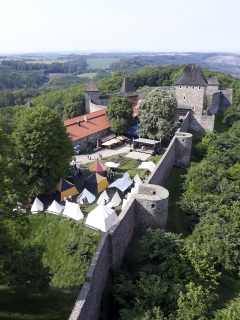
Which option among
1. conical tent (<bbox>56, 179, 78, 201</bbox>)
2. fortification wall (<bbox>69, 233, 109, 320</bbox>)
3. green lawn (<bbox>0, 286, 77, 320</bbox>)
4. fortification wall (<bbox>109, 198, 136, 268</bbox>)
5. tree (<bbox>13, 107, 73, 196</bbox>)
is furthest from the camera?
conical tent (<bbox>56, 179, 78, 201</bbox>)

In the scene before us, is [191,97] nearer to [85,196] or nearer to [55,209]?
[85,196]

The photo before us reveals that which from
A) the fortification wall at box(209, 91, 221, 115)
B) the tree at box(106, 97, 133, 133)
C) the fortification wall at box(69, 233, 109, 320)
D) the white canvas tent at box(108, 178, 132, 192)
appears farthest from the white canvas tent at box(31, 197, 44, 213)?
the fortification wall at box(209, 91, 221, 115)

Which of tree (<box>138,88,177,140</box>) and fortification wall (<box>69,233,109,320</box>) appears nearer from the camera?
fortification wall (<box>69,233,109,320</box>)

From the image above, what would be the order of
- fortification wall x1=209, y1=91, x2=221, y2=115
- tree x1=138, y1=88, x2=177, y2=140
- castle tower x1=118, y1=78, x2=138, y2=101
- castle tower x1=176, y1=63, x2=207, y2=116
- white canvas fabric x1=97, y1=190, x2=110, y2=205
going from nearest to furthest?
white canvas fabric x1=97, y1=190, x2=110, y2=205, tree x1=138, y1=88, x2=177, y2=140, castle tower x1=176, y1=63, x2=207, y2=116, fortification wall x1=209, y1=91, x2=221, y2=115, castle tower x1=118, y1=78, x2=138, y2=101

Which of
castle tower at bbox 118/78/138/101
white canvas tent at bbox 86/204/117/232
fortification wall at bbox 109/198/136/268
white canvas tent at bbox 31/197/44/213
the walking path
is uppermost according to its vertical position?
castle tower at bbox 118/78/138/101

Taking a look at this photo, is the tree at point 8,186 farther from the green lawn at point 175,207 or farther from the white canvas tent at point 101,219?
the green lawn at point 175,207

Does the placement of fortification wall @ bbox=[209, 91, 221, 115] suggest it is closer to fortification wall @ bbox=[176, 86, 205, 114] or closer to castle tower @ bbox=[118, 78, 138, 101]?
fortification wall @ bbox=[176, 86, 205, 114]

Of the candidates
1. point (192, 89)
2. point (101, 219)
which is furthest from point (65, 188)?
point (192, 89)
